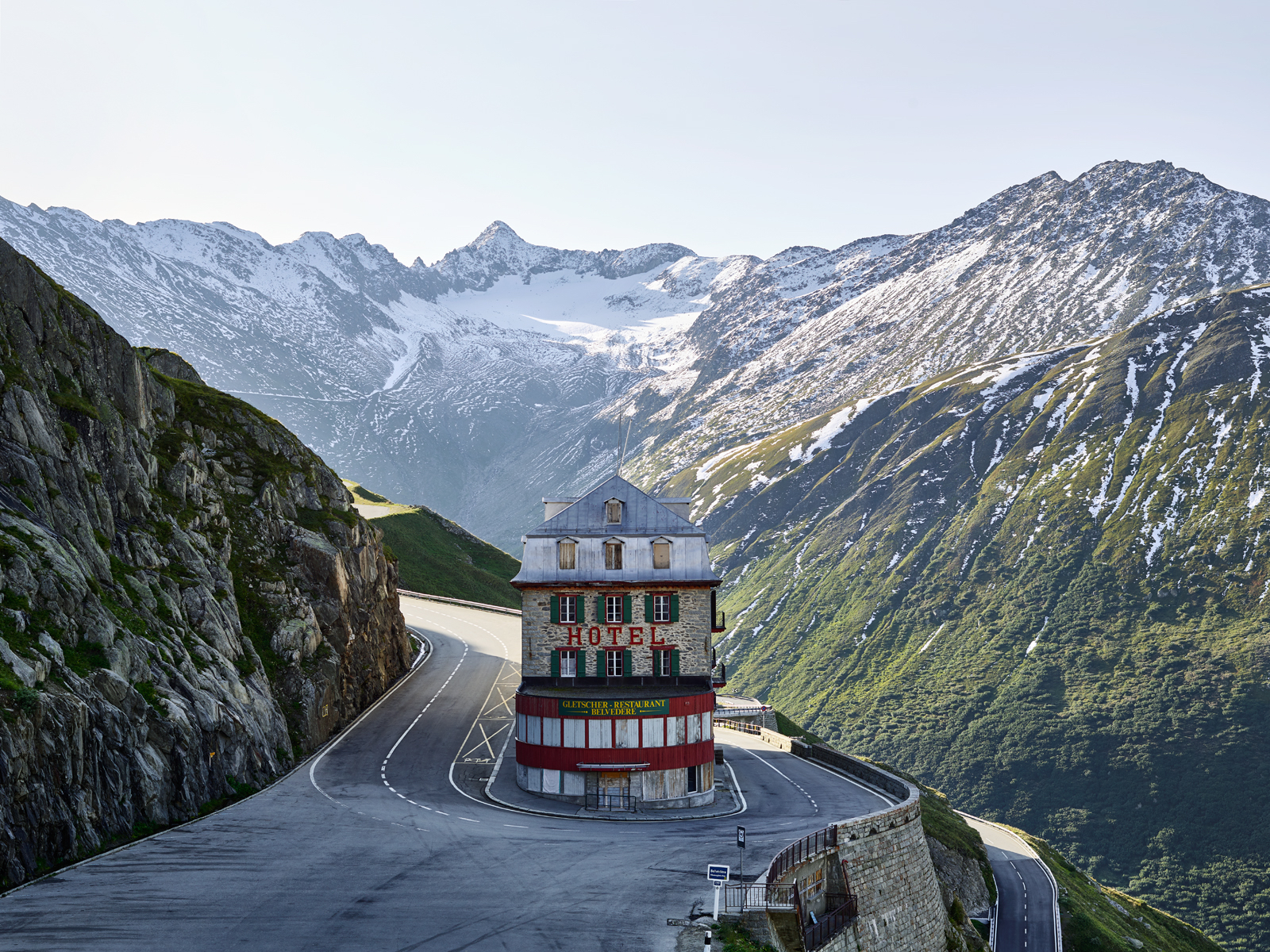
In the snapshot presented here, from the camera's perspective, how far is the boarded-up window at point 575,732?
174ft

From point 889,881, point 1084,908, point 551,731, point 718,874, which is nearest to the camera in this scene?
point 718,874

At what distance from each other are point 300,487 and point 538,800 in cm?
3095

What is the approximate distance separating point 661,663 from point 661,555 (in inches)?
232

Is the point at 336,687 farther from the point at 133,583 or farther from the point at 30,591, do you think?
the point at 30,591

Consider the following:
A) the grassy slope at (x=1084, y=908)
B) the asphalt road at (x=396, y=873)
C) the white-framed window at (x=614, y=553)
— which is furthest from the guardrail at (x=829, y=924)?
the grassy slope at (x=1084, y=908)

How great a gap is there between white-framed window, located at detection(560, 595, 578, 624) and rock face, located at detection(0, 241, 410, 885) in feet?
52.7

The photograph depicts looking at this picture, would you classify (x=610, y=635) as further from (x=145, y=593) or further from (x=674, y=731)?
(x=145, y=593)

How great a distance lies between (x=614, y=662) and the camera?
5703 cm

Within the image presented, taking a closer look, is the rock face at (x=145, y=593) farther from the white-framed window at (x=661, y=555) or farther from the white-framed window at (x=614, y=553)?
the white-framed window at (x=661, y=555)

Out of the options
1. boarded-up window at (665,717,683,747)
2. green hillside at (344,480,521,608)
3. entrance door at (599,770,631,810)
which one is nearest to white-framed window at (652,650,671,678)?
boarded-up window at (665,717,683,747)

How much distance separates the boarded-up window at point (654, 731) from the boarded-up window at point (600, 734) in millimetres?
1733

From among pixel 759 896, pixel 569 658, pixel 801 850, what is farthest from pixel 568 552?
pixel 759 896

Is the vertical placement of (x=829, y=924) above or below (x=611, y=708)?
below

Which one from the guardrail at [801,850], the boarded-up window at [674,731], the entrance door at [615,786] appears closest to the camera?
the guardrail at [801,850]
